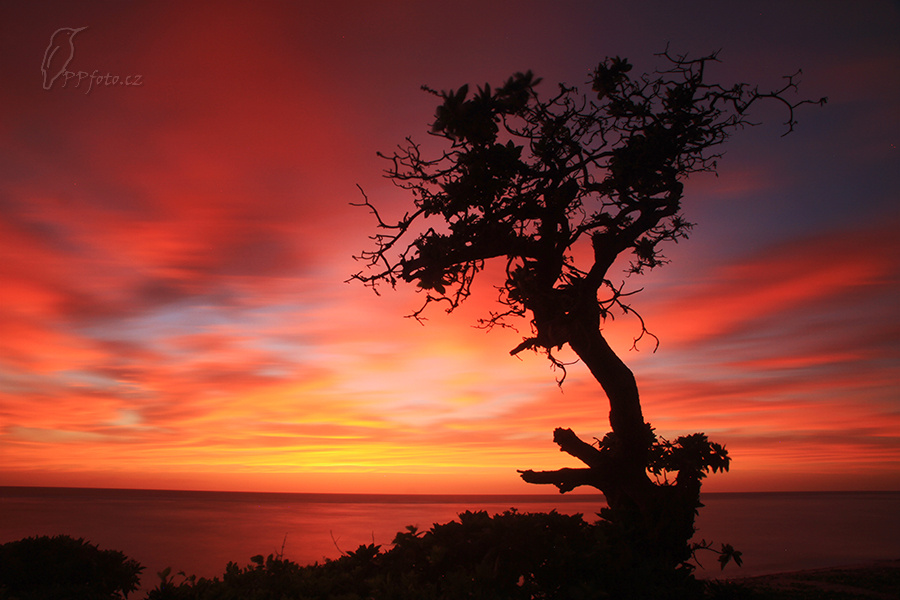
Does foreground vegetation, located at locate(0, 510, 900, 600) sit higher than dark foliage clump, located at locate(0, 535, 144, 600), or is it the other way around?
foreground vegetation, located at locate(0, 510, 900, 600)

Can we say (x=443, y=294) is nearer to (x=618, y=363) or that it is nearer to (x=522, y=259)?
(x=522, y=259)

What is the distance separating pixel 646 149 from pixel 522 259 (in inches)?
113

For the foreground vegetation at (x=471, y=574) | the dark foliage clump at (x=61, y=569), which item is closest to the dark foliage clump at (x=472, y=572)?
the foreground vegetation at (x=471, y=574)

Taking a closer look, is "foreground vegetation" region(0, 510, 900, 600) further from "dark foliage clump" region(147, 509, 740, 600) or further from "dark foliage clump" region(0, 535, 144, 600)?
"dark foliage clump" region(0, 535, 144, 600)

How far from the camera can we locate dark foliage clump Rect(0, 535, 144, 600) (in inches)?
287

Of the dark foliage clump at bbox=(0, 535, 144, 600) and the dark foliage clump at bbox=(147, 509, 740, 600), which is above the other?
the dark foliage clump at bbox=(147, 509, 740, 600)

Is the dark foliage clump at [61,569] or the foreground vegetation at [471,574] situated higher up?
the foreground vegetation at [471,574]

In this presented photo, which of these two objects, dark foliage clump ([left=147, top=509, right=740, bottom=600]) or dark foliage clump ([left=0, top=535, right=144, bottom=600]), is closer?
dark foliage clump ([left=147, top=509, right=740, bottom=600])

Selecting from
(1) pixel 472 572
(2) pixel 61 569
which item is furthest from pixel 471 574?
(2) pixel 61 569

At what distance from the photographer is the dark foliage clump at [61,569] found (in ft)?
23.9

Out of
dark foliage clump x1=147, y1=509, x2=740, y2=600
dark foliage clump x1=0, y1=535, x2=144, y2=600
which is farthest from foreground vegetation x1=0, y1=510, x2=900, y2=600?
dark foliage clump x1=0, y1=535, x2=144, y2=600

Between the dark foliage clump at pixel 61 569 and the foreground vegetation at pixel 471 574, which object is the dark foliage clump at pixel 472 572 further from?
the dark foliage clump at pixel 61 569

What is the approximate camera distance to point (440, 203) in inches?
341

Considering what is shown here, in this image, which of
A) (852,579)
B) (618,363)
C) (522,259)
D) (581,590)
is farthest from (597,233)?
(852,579)
